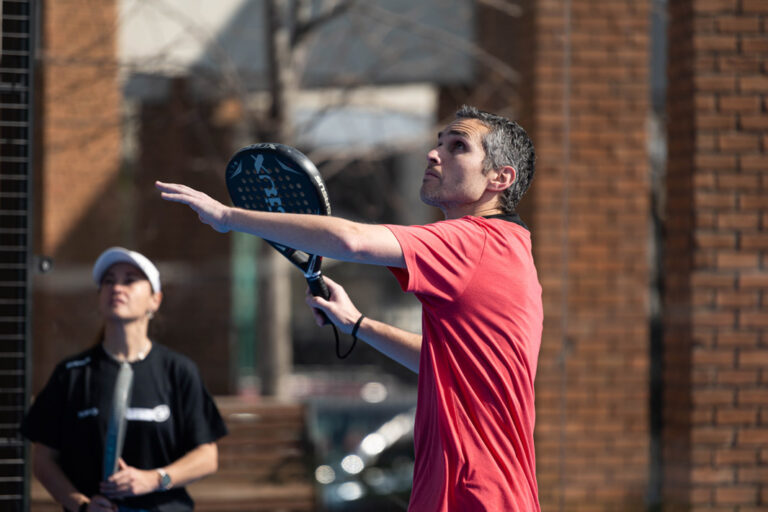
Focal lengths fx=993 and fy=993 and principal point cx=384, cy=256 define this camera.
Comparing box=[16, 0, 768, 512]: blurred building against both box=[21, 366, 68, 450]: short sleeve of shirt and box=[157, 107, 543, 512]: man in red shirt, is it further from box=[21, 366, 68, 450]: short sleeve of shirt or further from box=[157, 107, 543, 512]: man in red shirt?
box=[157, 107, 543, 512]: man in red shirt

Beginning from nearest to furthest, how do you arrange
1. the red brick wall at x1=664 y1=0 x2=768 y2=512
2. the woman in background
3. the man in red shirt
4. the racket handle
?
the man in red shirt, the racket handle, the woman in background, the red brick wall at x1=664 y1=0 x2=768 y2=512

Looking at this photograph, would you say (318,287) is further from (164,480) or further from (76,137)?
(76,137)

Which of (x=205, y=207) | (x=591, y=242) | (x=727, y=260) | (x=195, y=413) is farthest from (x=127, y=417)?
(x=591, y=242)

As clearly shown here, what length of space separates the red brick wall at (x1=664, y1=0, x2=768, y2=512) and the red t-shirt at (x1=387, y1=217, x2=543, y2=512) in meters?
2.20

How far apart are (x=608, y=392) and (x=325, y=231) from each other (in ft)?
12.1

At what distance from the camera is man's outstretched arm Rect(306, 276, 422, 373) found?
254 cm

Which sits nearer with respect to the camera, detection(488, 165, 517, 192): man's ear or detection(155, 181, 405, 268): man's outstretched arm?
detection(155, 181, 405, 268): man's outstretched arm

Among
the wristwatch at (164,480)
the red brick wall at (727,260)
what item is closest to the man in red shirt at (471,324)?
the wristwatch at (164,480)

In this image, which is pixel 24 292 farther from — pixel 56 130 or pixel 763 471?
pixel 56 130

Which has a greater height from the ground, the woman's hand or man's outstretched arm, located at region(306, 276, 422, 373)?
man's outstretched arm, located at region(306, 276, 422, 373)

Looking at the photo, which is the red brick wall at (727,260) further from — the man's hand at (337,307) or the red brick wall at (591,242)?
the man's hand at (337,307)

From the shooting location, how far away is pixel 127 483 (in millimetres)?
2947

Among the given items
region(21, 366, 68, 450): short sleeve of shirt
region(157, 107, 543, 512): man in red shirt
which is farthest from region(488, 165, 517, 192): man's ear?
region(21, 366, 68, 450): short sleeve of shirt

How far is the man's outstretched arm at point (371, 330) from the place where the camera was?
2.54 meters
